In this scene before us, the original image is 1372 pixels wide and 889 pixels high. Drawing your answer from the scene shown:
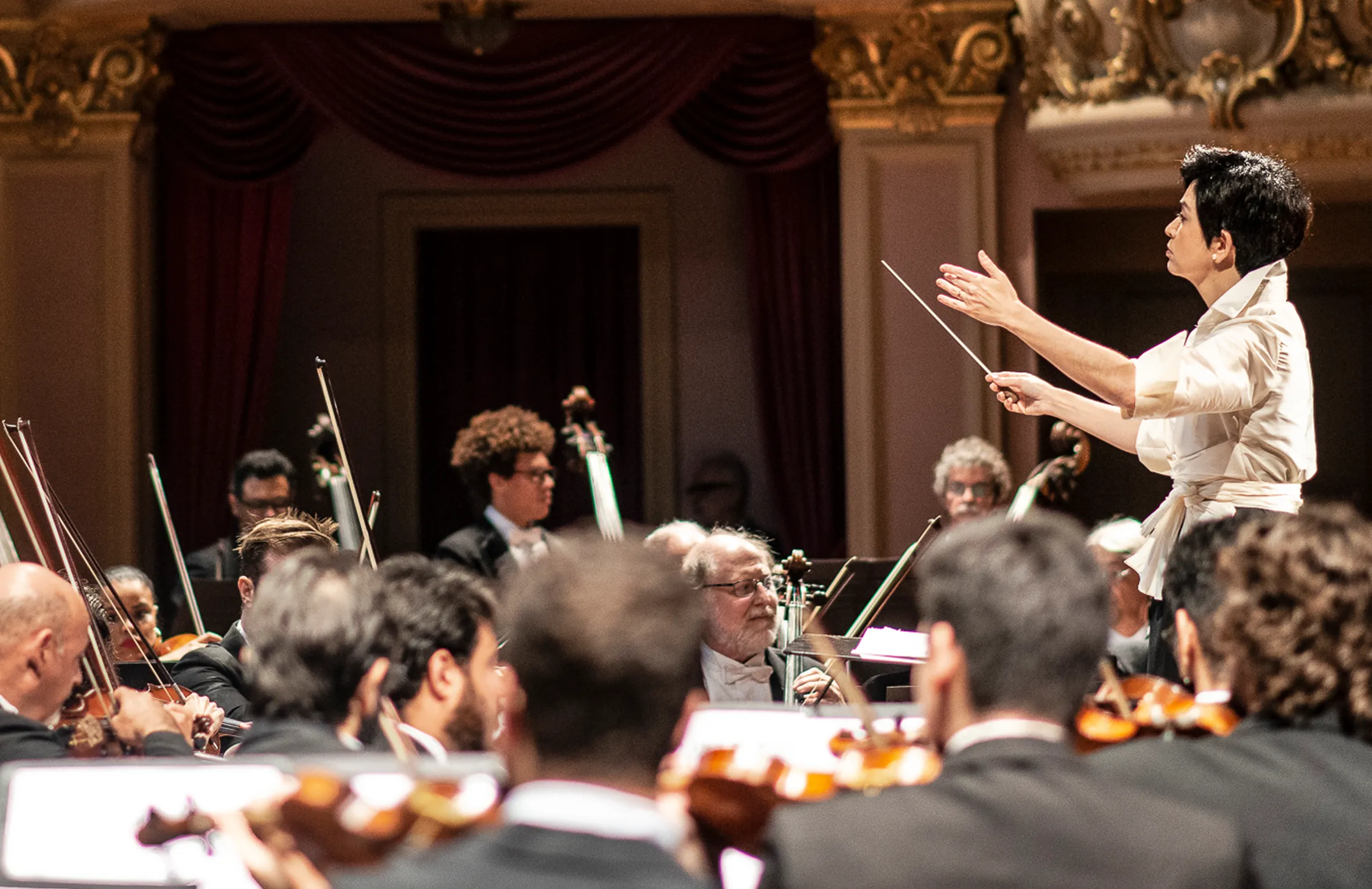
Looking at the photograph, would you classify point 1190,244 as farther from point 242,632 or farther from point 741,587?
point 242,632

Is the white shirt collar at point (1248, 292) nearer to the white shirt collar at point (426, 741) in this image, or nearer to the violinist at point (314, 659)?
the white shirt collar at point (426, 741)

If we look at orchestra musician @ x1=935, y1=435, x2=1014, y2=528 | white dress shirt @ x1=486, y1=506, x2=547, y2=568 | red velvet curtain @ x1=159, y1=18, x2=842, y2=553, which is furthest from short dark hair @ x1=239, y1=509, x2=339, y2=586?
red velvet curtain @ x1=159, y1=18, x2=842, y2=553

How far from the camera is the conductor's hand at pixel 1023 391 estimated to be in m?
3.13

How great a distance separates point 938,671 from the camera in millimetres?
1620

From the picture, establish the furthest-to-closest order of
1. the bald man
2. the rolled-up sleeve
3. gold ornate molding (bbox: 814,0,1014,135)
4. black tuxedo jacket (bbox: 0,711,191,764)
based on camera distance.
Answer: gold ornate molding (bbox: 814,0,1014,135), the rolled-up sleeve, the bald man, black tuxedo jacket (bbox: 0,711,191,764)

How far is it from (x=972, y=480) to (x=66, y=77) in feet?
12.1

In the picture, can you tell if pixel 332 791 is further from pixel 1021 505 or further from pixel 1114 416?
pixel 1021 505

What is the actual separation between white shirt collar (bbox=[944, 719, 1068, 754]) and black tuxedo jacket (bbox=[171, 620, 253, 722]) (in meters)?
2.30

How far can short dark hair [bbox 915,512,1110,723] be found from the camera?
159 centimetres

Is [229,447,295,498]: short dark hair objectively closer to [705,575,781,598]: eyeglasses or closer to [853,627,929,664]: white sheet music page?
[705,575,781,598]: eyeglasses

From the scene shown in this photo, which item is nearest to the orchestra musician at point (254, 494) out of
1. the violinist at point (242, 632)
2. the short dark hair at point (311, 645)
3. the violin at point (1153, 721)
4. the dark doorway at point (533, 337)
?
the violinist at point (242, 632)

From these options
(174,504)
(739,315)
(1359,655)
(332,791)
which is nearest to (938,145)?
(739,315)

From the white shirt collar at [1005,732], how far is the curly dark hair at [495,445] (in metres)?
4.34

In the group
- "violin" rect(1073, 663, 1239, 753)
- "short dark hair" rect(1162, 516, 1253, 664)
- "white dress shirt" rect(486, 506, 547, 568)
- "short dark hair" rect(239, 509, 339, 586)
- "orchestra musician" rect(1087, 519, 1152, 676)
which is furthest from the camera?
"white dress shirt" rect(486, 506, 547, 568)
